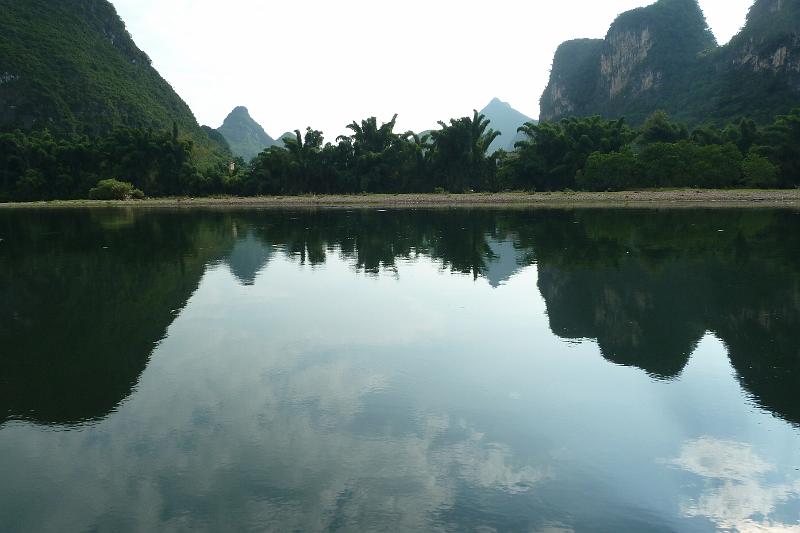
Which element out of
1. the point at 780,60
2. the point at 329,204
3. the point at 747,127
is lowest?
the point at 329,204

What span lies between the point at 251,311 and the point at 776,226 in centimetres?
2703

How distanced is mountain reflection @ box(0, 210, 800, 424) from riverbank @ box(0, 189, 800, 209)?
20.1 metres

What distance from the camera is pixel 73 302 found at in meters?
13.7

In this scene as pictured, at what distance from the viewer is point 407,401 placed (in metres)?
7.32

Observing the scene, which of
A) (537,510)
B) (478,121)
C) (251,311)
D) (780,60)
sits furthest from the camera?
(780,60)

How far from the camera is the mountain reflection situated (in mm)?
8539

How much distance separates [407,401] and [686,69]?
154525 millimetres

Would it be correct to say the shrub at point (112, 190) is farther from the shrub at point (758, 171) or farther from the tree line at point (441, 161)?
the shrub at point (758, 171)

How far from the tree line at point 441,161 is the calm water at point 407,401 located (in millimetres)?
45969

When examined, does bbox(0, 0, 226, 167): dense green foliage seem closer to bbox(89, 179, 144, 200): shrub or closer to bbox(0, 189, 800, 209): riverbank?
bbox(89, 179, 144, 200): shrub

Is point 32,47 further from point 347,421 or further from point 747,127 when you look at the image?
point 347,421

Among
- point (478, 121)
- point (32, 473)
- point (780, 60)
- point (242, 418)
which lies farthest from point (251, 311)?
point (780, 60)

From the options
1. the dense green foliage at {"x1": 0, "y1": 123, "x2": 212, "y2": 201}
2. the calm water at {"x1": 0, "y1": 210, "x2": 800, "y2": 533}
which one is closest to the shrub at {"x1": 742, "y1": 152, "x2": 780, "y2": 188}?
the calm water at {"x1": 0, "y1": 210, "x2": 800, "y2": 533}

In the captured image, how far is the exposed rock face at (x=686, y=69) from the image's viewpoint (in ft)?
337
